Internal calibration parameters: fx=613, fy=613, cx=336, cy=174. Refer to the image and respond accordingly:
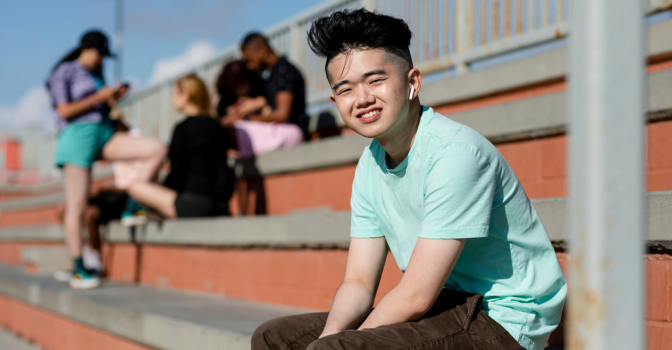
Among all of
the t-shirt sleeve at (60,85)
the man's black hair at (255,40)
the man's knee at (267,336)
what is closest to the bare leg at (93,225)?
the t-shirt sleeve at (60,85)

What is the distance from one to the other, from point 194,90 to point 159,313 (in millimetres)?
2012

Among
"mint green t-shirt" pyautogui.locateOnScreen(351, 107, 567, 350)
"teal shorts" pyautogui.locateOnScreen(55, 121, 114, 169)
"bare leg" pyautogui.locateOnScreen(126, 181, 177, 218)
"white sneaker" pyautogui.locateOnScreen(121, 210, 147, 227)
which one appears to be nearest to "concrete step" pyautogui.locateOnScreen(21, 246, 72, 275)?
"white sneaker" pyautogui.locateOnScreen(121, 210, 147, 227)

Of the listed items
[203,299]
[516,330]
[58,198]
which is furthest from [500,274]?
[58,198]

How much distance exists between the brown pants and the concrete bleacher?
52cm

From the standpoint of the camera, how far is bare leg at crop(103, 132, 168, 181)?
4227 mm

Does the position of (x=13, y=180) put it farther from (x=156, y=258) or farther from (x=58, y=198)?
(x=156, y=258)

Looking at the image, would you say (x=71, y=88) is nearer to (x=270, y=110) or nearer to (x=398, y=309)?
(x=270, y=110)

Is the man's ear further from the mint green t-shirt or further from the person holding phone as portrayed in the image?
the person holding phone

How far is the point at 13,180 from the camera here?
41.7 ft

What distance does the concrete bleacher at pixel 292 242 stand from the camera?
85.1 inches

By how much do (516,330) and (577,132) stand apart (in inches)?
34.7

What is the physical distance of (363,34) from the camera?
4.83ft

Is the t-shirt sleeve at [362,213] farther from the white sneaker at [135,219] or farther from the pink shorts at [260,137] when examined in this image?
the white sneaker at [135,219]

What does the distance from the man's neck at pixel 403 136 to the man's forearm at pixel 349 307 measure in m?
0.36
